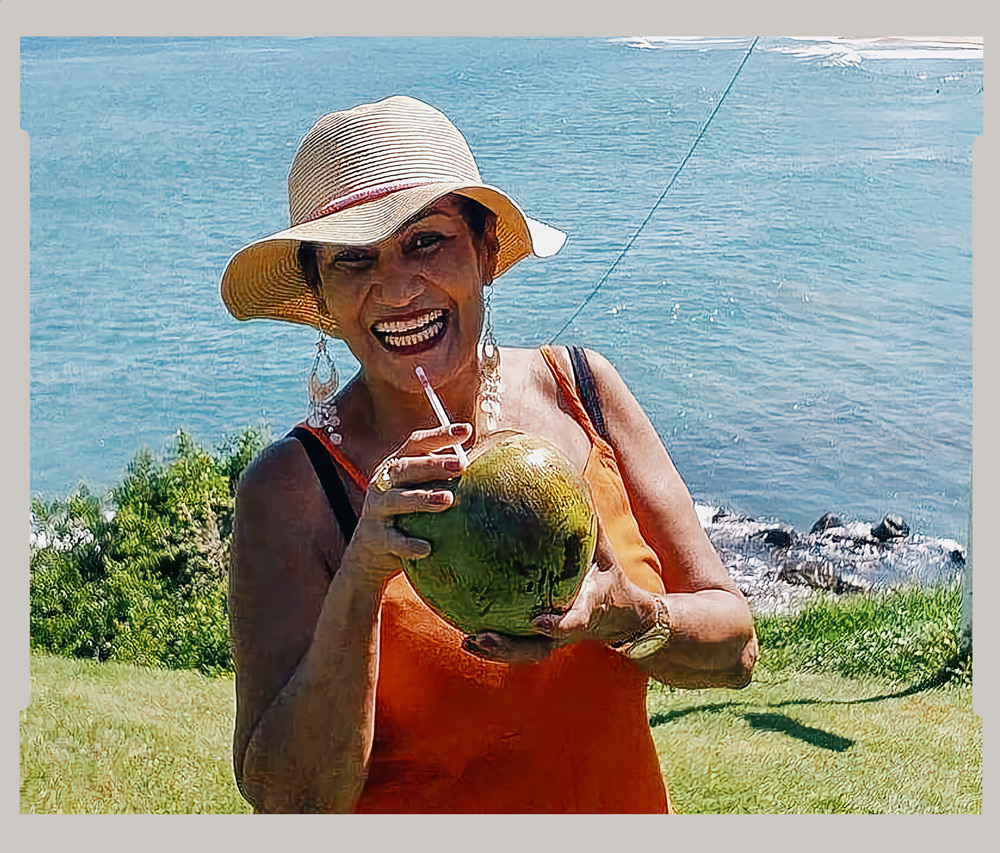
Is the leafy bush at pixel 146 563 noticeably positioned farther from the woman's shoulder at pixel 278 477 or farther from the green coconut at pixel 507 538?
the green coconut at pixel 507 538

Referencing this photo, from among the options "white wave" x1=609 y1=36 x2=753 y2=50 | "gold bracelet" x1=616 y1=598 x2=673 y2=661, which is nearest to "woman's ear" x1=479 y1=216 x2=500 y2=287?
"gold bracelet" x1=616 y1=598 x2=673 y2=661

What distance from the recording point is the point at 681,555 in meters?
2.17

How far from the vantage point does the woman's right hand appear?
1.81m

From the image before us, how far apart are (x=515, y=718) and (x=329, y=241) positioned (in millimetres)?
734

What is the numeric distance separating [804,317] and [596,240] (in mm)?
572

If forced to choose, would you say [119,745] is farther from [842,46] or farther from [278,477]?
[842,46]

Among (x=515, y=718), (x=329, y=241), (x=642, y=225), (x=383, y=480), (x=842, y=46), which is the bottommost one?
(x=515, y=718)

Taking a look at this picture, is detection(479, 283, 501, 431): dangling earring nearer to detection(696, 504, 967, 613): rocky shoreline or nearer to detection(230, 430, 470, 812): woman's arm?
detection(230, 430, 470, 812): woman's arm

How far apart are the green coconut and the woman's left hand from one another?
0.05 feet

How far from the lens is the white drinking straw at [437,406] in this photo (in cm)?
190

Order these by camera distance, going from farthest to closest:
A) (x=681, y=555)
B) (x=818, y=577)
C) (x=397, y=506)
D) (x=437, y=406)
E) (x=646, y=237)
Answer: (x=818, y=577) → (x=646, y=237) → (x=681, y=555) → (x=437, y=406) → (x=397, y=506)

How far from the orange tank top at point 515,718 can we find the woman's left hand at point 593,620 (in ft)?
0.32

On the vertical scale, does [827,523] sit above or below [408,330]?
below

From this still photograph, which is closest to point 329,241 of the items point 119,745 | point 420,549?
point 420,549
